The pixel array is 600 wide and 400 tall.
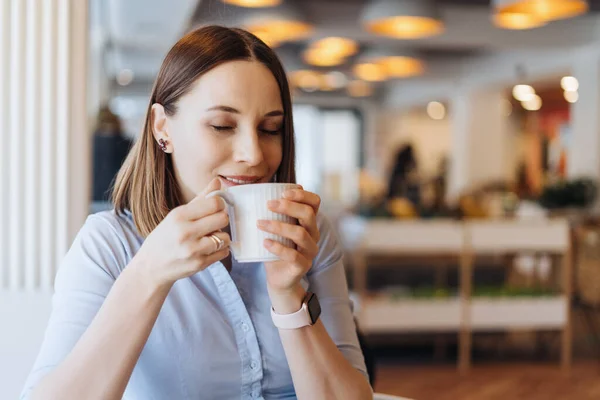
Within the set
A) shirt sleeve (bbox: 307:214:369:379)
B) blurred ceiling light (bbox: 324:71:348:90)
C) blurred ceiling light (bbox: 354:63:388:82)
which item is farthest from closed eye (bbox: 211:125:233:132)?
blurred ceiling light (bbox: 324:71:348:90)

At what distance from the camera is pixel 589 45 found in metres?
7.96

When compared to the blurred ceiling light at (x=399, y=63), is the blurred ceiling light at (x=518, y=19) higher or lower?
lower

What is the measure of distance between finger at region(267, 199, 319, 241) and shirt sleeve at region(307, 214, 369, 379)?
0.30 meters

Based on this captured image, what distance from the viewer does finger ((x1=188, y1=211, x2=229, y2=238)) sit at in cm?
90

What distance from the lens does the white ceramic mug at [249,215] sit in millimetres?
929

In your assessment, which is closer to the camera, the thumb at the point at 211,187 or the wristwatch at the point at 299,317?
the thumb at the point at 211,187

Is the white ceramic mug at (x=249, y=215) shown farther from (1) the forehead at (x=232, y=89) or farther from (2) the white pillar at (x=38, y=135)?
(2) the white pillar at (x=38, y=135)

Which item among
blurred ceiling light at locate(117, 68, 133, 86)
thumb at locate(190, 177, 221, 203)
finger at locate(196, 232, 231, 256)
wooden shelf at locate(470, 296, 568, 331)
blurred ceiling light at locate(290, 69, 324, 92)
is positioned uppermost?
blurred ceiling light at locate(117, 68, 133, 86)

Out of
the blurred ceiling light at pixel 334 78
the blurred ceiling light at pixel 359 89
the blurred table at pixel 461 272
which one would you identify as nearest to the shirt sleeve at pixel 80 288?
the blurred table at pixel 461 272

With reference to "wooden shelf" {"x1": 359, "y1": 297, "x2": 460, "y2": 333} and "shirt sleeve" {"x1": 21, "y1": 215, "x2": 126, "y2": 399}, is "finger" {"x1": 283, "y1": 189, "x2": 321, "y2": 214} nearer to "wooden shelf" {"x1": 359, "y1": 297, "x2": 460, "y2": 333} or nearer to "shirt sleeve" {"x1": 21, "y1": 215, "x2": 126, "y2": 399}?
"shirt sleeve" {"x1": 21, "y1": 215, "x2": 126, "y2": 399}

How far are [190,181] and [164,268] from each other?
→ 0.85 feet

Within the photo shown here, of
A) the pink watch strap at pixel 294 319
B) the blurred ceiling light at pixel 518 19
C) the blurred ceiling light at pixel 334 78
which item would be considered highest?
the blurred ceiling light at pixel 334 78

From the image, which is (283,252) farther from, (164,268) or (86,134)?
(86,134)

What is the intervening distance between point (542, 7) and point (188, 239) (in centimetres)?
421
